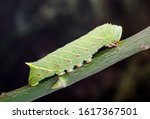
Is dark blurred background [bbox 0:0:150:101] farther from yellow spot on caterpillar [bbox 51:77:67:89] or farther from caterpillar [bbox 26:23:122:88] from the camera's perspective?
yellow spot on caterpillar [bbox 51:77:67:89]

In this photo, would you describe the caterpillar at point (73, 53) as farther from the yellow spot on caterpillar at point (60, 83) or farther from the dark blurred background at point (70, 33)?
the dark blurred background at point (70, 33)

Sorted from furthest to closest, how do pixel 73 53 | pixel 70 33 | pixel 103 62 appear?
pixel 70 33 → pixel 73 53 → pixel 103 62

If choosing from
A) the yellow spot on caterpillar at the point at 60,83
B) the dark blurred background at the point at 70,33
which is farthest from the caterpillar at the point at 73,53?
the dark blurred background at the point at 70,33

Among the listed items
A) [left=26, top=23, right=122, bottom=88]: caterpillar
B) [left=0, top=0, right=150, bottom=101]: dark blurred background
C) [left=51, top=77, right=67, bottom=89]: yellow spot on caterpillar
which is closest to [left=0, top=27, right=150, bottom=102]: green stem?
[left=51, top=77, right=67, bottom=89]: yellow spot on caterpillar

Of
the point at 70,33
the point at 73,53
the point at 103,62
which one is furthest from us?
the point at 70,33

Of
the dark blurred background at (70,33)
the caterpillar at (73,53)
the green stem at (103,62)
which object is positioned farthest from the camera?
the dark blurred background at (70,33)

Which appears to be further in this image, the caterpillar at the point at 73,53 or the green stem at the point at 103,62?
the caterpillar at the point at 73,53

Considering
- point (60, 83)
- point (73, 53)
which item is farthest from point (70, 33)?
point (60, 83)

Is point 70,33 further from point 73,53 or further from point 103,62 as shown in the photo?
point 103,62

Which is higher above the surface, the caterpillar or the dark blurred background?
the dark blurred background
